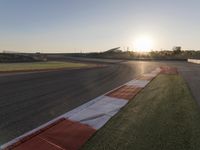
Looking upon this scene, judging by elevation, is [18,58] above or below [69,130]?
above

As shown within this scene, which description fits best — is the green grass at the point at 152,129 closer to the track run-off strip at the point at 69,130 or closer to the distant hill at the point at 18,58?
the track run-off strip at the point at 69,130

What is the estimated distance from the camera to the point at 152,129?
5715 mm

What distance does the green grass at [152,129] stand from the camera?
475 centimetres

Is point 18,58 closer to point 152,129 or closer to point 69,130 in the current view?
point 69,130

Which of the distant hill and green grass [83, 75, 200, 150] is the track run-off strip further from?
the distant hill

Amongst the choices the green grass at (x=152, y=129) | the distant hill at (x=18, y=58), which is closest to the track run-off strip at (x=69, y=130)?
the green grass at (x=152, y=129)

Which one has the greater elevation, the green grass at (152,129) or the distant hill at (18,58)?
the distant hill at (18,58)

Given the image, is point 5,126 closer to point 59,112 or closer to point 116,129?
point 59,112

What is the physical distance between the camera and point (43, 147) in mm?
Answer: 4660

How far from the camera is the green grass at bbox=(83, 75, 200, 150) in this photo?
4.75 m

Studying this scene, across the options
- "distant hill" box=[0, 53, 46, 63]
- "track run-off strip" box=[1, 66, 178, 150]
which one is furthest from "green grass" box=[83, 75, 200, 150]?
"distant hill" box=[0, 53, 46, 63]

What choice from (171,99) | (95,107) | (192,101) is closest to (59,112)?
(95,107)

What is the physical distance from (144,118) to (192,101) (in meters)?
3.44

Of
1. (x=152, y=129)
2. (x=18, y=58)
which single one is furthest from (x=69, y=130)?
(x=18, y=58)
